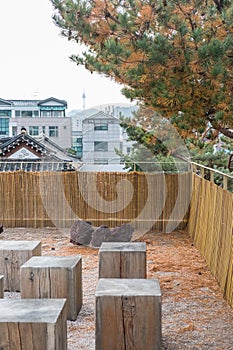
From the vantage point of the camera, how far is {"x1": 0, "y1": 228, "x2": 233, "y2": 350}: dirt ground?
337cm

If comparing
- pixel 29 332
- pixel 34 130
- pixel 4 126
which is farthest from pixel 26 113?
pixel 29 332

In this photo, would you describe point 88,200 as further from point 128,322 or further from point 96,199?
point 128,322

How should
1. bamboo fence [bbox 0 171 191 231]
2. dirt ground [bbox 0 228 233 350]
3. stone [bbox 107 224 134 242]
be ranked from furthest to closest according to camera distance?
bamboo fence [bbox 0 171 191 231] → stone [bbox 107 224 134 242] → dirt ground [bbox 0 228 233 350]

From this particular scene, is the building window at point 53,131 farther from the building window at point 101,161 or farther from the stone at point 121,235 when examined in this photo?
the stone at point 121,235

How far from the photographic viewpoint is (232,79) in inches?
164

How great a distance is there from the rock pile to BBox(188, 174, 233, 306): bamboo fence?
39.0 inches

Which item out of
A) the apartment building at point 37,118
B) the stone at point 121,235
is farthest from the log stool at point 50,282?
the apartment building at point 37,118

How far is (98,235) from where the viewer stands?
659cm

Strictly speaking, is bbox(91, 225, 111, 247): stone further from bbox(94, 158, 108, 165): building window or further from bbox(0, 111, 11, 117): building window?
bbox(0, 111, 11, 117): building window

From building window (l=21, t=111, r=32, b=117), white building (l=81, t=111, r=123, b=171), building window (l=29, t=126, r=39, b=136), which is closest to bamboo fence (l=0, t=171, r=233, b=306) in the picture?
white building (l=81, t=111, r=123, b=171)

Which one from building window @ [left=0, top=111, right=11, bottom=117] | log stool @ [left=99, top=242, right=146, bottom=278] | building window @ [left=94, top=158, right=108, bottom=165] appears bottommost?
log stool @ [left=99, top=242, right=146, bottom=278]

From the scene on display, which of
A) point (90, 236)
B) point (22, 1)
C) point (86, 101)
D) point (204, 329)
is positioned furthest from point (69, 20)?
point (86, 101)

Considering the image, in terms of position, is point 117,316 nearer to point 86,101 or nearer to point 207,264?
point 207,264

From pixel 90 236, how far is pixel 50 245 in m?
0.59
